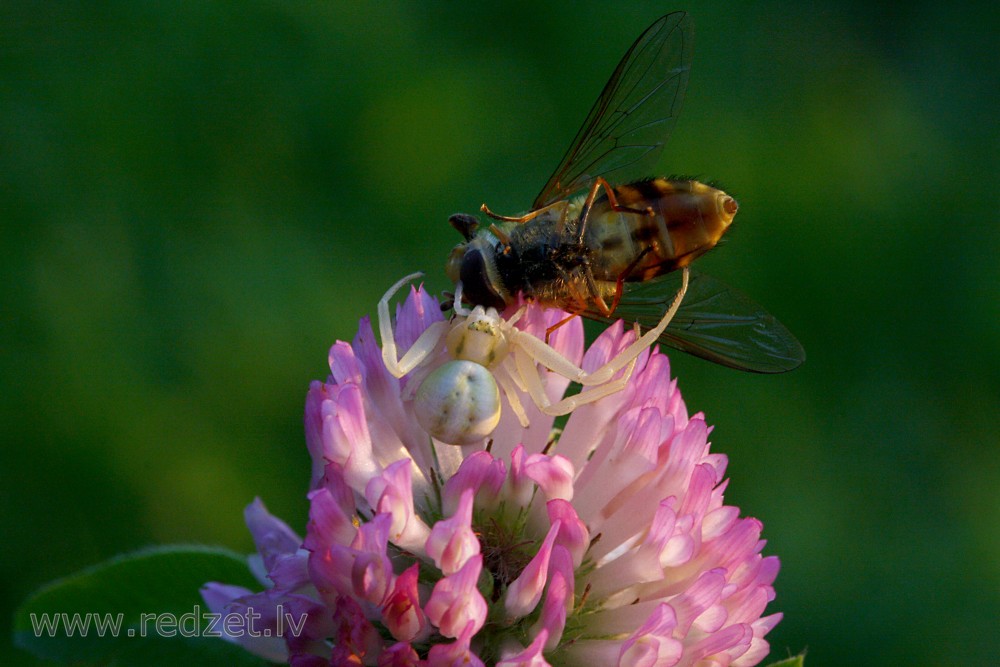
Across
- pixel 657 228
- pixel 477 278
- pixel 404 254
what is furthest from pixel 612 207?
pixel 404 254

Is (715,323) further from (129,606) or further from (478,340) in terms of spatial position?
(129,606)

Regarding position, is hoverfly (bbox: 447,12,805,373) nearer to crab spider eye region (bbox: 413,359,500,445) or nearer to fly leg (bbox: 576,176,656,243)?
fly leg (bbox: 576,176,656,243)

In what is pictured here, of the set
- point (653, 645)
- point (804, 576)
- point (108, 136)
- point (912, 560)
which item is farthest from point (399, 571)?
point (108, 136)

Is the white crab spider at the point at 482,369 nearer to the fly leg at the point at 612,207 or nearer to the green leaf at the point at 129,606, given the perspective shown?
the fly leg at the point at 612,207

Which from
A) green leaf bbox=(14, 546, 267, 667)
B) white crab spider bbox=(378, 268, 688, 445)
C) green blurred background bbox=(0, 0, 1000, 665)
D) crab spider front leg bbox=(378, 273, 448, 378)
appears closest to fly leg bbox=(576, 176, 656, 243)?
white crab spider bbox=(378, 268, 688, 445)

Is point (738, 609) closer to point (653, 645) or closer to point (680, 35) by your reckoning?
point (653, 645)

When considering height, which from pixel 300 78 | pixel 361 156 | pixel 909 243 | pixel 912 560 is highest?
pixel 300 78
